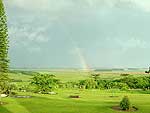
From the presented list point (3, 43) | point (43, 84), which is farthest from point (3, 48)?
point (43, 84)

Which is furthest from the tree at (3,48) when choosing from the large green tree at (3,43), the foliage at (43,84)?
the foliage at (43,84)

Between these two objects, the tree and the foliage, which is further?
the foliage

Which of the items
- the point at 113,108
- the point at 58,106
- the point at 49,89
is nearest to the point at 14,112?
the point at 58,106

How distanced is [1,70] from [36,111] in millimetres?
31820

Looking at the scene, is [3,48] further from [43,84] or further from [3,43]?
[43,84]

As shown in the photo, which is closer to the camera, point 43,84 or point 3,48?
point 3,48

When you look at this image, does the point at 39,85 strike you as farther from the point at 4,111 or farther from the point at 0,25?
the point at 4,111

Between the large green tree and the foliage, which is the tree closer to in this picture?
the large green tree

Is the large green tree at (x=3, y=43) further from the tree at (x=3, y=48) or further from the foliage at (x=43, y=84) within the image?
the foliage at (x=43, y=84)

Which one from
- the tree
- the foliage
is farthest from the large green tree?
the foliage

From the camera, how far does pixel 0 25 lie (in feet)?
292

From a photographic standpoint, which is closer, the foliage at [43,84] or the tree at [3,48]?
the tree at [3,48]

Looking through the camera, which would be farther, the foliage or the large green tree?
the foliage

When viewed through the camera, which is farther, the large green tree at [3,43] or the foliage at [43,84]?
the foliage at [43,84]
